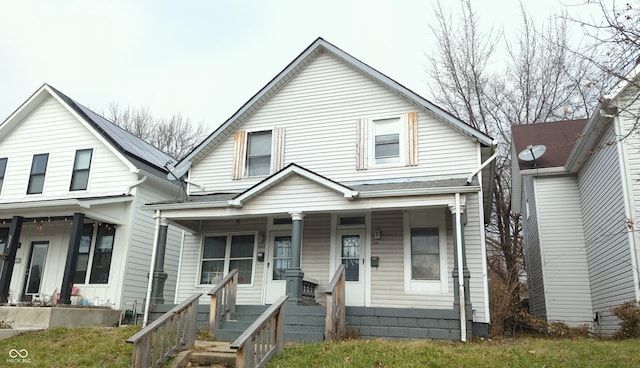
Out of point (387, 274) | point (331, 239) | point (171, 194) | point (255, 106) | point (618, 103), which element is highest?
point (255, 106)

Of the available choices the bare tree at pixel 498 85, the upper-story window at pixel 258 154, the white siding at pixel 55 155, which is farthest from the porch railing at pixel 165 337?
the bare tree at pixel 498 85

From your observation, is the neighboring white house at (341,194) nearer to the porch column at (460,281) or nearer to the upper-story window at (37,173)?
the porch column at (460,281)

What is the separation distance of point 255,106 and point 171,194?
486 cm

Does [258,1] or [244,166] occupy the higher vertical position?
[258,1]

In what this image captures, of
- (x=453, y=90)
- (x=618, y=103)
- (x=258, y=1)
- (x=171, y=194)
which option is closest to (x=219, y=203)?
(x=171, y=194)

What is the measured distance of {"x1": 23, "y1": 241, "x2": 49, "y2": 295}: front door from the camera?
47.2 feet

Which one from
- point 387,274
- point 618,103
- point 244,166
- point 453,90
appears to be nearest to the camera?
point 618,103

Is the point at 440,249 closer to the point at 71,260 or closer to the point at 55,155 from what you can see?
the point at 71,260

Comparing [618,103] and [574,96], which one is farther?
[574,96]

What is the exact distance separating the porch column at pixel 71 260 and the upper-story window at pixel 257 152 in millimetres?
4281

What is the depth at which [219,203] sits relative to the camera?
1084 cm

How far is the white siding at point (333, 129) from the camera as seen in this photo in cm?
1123

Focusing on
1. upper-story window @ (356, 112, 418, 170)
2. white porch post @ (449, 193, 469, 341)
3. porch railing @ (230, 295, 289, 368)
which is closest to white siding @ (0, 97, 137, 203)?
upper-story window @ (356, 112, 418, 170)

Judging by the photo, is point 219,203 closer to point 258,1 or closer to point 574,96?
point 258,1
